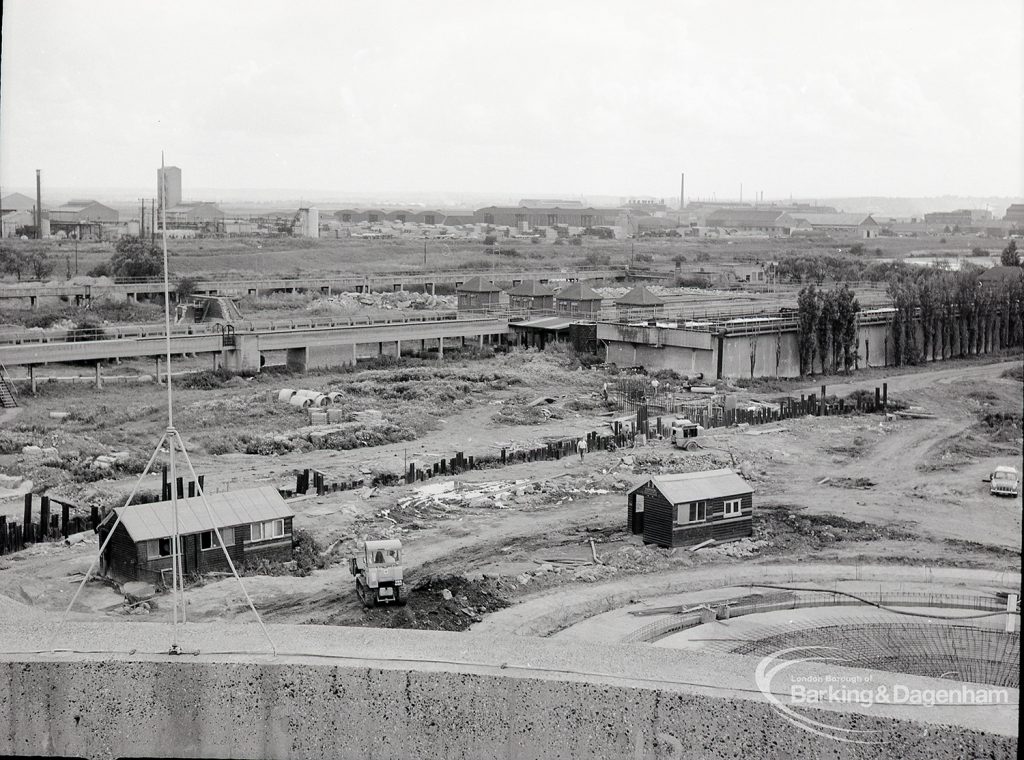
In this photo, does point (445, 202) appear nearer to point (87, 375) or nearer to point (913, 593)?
point (87, 375)

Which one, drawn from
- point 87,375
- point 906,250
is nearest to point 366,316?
point 87,375

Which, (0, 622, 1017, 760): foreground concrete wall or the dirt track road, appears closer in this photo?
(0, 622, 1017, 760): foreground concrete wall

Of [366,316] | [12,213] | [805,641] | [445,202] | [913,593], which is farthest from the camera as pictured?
[445,202]

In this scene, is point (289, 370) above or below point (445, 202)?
below

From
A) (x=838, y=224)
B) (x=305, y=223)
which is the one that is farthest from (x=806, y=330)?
(x=838, y=224)

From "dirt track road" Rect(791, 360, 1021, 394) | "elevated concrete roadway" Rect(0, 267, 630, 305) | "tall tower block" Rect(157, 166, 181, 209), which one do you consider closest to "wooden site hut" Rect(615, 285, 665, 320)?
"dirt track road" Rect(791, 360, 1021, 394)

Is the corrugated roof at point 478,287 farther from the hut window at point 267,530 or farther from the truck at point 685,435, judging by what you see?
the hut window at point 267,530

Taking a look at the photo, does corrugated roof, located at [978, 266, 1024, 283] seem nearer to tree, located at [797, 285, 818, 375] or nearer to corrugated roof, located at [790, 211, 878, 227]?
tree, located at [797, 285, 818, 375]
